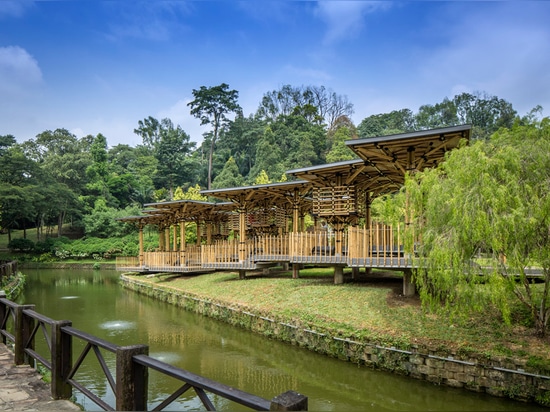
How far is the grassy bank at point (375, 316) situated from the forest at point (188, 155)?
2095 centimetres

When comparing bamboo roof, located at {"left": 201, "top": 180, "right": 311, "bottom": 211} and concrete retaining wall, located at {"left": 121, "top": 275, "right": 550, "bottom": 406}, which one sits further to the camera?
bamboo roof, located at {"left": 201, "top": 180, "right": 311, "bottom": 211}

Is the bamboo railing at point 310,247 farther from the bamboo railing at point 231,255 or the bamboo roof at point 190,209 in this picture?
the bamboo roof at point 190,209

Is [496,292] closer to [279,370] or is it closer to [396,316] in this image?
[396,316]

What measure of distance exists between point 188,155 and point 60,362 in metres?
62.7

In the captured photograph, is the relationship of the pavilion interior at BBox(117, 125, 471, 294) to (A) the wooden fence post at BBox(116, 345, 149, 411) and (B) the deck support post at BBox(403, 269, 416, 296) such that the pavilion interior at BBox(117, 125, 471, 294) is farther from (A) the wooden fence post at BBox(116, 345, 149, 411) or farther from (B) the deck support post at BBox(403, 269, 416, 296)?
(A) the wooden fence post at BBox(116, 345, 149, 411)

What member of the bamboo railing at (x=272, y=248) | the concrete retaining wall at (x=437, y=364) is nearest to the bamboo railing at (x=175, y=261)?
the bamboo railing at (x=272, y=248)

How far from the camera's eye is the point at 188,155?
65375 mm

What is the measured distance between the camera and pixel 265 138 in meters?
48.0

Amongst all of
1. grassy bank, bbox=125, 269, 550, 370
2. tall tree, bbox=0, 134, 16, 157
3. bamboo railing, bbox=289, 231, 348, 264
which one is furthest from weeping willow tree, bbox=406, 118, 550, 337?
tall tree, bbox=0, 134, 16, 157

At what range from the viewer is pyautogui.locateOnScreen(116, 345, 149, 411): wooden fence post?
344 cm

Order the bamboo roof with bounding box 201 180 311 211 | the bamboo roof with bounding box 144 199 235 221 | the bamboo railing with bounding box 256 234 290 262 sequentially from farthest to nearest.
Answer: the bamboo roof with bounding box 144 199 235 221 → the bamboo roof with bounding box 201 180 311 211 → the bamboo railing with bounding box 256 234 290 262

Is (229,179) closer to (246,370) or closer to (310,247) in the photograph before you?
(310,247)

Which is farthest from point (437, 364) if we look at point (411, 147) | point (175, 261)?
point (175, 261)

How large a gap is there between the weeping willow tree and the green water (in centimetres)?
163
